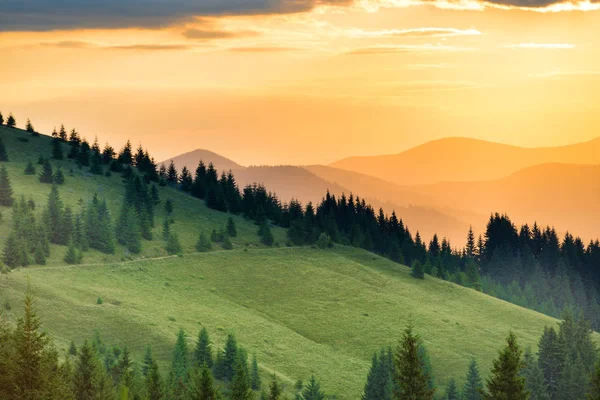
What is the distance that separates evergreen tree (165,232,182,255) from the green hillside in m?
2.41

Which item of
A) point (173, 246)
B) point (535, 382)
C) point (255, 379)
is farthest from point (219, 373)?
point (173, 246)

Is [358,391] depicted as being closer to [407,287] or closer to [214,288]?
[214,288]

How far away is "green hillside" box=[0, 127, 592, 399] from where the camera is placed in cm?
13088

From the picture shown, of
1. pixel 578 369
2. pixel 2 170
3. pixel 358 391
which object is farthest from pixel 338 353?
pixel 2 170

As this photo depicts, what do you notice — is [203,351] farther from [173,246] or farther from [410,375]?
[173,246]

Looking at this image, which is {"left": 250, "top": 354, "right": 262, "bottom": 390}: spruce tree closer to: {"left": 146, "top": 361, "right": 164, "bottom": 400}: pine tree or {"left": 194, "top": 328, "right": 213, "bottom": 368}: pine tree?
{"left": 194, "top": 328, "right": 213, "bottom": 368}: pine tree

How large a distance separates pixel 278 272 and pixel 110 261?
35798 mm

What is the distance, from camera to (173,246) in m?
190

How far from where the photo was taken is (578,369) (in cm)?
11750

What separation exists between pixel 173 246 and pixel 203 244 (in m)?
8.46

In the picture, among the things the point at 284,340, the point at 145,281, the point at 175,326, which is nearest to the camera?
the point at 175,326

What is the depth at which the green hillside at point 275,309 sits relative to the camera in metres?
131

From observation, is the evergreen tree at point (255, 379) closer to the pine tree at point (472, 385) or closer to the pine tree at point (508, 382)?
the pine tree at point (472, 385)

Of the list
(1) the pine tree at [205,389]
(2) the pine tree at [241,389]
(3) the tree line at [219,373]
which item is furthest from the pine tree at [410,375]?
(2) the pine tree at [241,389]
